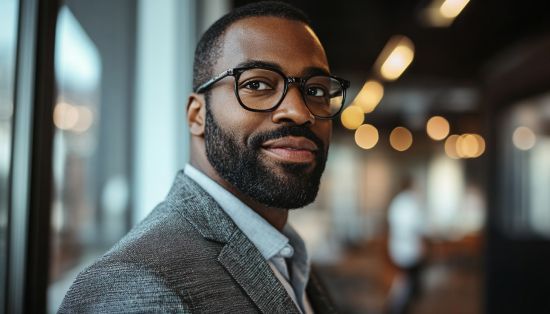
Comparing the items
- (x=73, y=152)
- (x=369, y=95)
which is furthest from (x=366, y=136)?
(x=73, y=152)

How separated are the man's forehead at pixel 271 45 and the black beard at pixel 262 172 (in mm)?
119

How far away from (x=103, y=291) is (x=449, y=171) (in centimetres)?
1624

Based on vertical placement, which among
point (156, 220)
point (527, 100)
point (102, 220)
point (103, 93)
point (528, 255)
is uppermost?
point (527, 100)

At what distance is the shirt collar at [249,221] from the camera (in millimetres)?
1035

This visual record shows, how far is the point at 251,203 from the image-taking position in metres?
1.05

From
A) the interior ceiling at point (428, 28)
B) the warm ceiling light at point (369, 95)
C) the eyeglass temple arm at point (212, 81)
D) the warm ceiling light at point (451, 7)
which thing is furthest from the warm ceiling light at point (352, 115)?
the eyeglass temple arm at point (212, 81)

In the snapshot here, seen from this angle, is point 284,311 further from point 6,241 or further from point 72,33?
point 72,33

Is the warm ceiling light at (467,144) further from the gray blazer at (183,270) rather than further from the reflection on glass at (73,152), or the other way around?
the gray blazer at (183,270)

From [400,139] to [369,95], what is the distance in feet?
26.5

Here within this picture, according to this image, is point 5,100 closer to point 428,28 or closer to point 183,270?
point 183,270

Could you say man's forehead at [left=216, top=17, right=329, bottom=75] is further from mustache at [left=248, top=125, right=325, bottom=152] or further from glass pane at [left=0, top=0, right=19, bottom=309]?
glass pane at [left=0, top=0, right=19, bottom=309]

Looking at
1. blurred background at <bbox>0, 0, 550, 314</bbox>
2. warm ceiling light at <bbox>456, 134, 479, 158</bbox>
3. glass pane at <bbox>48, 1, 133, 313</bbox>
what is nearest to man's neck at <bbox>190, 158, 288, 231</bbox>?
blurred background at <bbox>0, 0, 550, 314</bbox>

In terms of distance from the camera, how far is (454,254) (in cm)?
1112

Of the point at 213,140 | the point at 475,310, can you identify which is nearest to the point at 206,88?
the point at 213,140
